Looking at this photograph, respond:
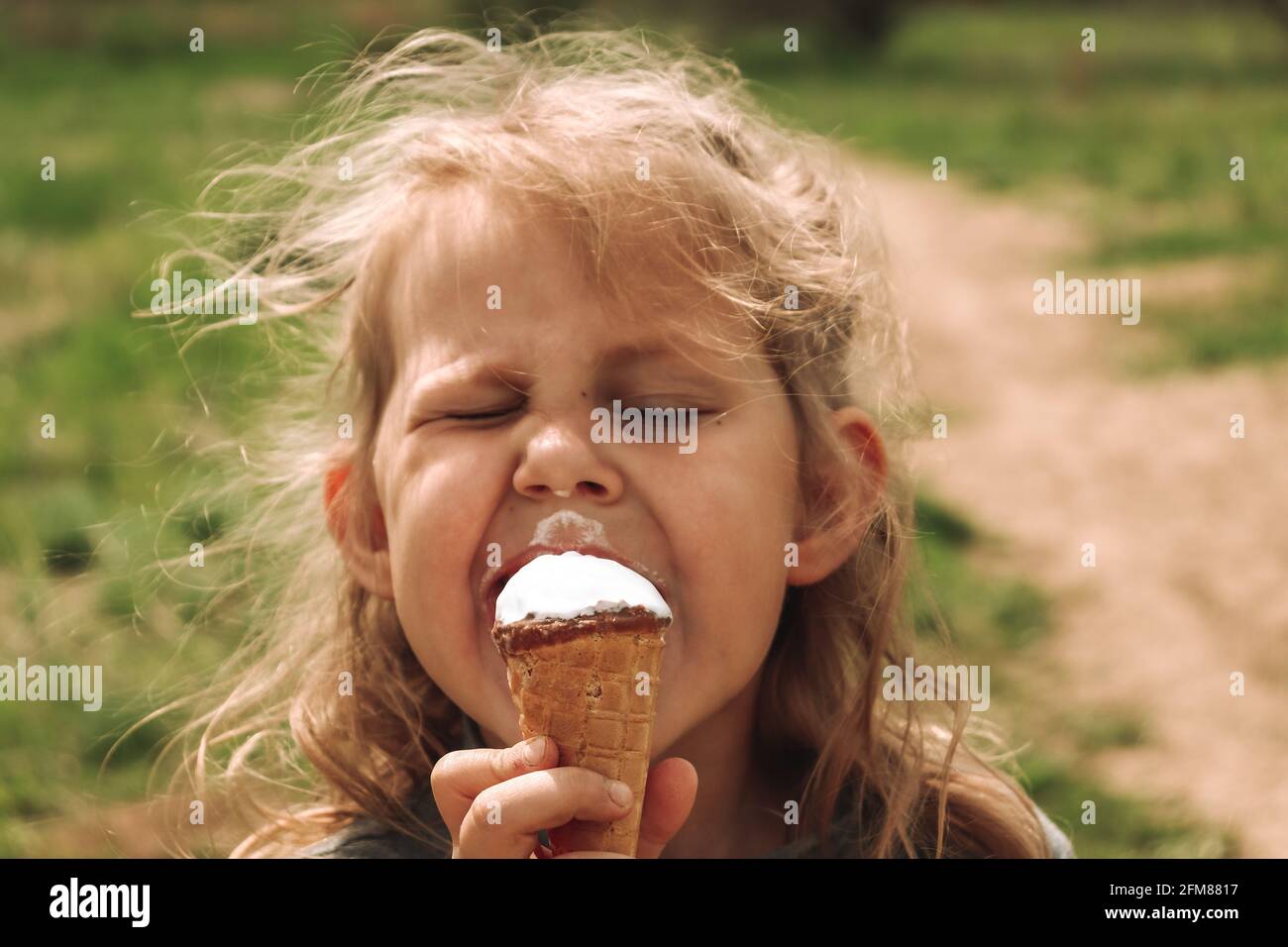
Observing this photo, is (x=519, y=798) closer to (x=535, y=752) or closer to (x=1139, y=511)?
(x=535, y=752)

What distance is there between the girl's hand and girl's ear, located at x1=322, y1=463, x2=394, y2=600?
0.44 m

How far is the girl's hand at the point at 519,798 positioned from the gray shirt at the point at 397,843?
1.25 ft

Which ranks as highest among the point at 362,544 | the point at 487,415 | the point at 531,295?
the point at 531,295

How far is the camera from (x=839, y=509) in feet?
7.08

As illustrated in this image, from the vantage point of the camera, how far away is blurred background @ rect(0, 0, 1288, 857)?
3479 mm

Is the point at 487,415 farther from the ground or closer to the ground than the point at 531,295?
closer to the ground

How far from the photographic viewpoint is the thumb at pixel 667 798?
181 centimetres

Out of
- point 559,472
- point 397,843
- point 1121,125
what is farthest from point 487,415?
point 1121,125

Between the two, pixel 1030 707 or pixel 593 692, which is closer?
pixel 593 692

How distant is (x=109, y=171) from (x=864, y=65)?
1057 centimetres

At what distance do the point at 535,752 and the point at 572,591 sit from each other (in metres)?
0.19

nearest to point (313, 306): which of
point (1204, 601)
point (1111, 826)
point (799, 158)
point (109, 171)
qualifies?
point (799, 158)

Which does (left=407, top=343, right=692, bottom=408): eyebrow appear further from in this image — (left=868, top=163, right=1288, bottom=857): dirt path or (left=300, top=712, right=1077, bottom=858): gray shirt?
(left=868, top=163, right=1288, bottom=857): dirt path

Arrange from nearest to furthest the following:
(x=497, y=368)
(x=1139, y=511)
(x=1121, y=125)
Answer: (x=497, y=368)
(x=1139, y=511)
(x=1121, y=125)
